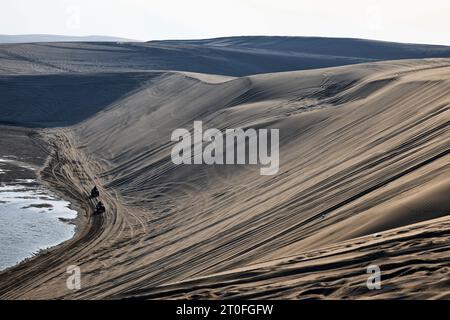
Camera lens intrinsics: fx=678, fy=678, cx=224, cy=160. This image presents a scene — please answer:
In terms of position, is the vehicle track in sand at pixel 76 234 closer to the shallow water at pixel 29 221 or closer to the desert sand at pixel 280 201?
the desert sand at pixel 280 201

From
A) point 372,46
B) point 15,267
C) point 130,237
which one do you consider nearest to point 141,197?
point 130,237

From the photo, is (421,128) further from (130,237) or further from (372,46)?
(372,46)

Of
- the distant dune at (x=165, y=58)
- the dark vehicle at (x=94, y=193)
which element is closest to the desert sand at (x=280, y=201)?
the dark vehicle at (x=94, y=193)
